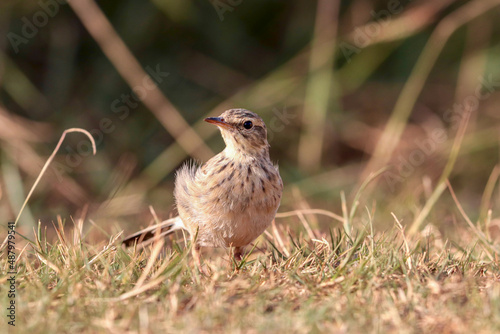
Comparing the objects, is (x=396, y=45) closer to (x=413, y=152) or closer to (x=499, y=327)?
(x=413, y=152)

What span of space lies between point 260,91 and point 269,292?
440 cm

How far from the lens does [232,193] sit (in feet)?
13.5

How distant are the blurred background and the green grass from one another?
286 cm

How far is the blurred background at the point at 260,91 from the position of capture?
683cm

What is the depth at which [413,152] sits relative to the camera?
7355mm

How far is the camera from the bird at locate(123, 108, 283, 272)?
4.06 metres

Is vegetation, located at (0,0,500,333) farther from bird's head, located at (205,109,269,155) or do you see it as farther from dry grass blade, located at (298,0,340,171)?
bird's head, located at (205,109,269,155)

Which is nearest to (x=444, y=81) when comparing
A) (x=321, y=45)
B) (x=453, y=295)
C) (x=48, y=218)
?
(x=321, y=45)

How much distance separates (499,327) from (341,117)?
5.24 m

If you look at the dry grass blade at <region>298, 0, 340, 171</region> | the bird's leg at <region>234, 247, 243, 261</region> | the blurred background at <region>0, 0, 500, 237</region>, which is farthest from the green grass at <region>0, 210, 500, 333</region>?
the dry grass blade at <region>298, 0, 340, 171</region>

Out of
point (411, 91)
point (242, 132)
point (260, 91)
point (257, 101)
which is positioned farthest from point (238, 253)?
point (411, 91)

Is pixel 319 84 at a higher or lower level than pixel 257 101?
lower

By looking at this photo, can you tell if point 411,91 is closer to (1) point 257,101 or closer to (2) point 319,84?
(2) point 319,84

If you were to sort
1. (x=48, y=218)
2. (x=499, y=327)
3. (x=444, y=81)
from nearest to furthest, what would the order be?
(x=499, y=327) < (x=48, y=218) < (x=444, y=81)
